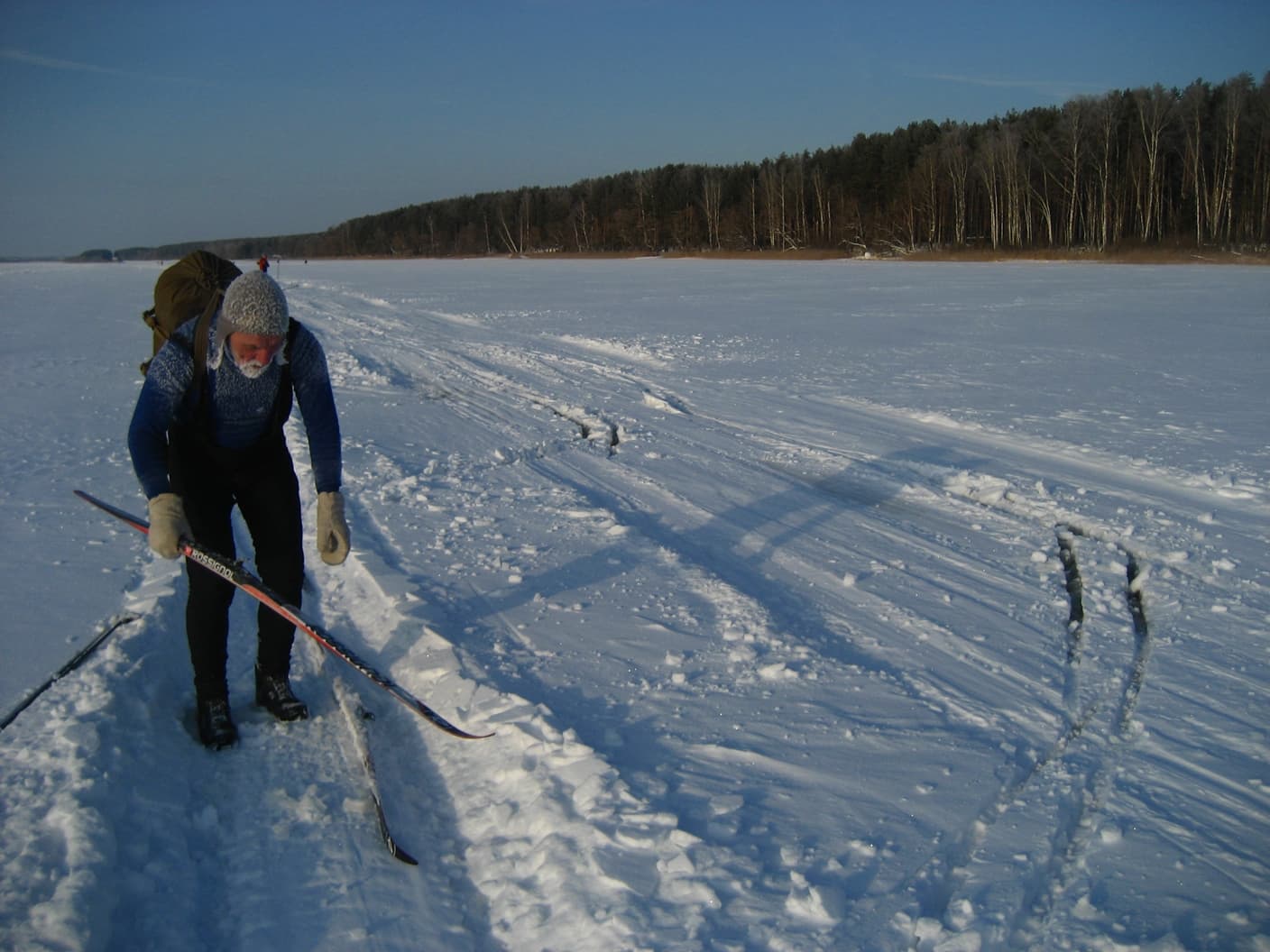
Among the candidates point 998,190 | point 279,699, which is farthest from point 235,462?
point 998,190

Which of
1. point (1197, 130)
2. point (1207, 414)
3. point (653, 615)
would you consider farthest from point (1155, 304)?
point (1197, 130)

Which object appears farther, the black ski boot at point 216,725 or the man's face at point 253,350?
the black ski boot at point 216,725

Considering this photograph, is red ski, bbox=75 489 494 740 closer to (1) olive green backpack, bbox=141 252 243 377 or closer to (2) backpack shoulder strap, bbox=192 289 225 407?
(2) backpack shoulder strap, bbox=192 289 225 407

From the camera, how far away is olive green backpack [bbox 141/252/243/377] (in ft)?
10.7

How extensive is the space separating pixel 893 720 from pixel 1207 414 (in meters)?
6.98

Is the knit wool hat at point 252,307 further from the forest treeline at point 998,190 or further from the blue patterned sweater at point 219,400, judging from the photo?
the forest treeline at point 998,190

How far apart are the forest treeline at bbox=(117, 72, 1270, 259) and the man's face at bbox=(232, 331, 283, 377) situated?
151 ft

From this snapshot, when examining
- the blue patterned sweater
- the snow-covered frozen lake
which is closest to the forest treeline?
the snow-covered frozen lake

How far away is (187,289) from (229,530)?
943 millimetres

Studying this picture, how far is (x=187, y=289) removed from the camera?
10.8 ft

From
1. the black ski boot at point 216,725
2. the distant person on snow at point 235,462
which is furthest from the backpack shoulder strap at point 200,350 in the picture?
the black ski boot at point 216,725

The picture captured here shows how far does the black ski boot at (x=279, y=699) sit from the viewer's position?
3.40 meters

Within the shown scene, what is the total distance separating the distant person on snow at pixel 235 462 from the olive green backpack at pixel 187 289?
10.5 inches

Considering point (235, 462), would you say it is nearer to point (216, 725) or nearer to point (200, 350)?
point (200, 350)
